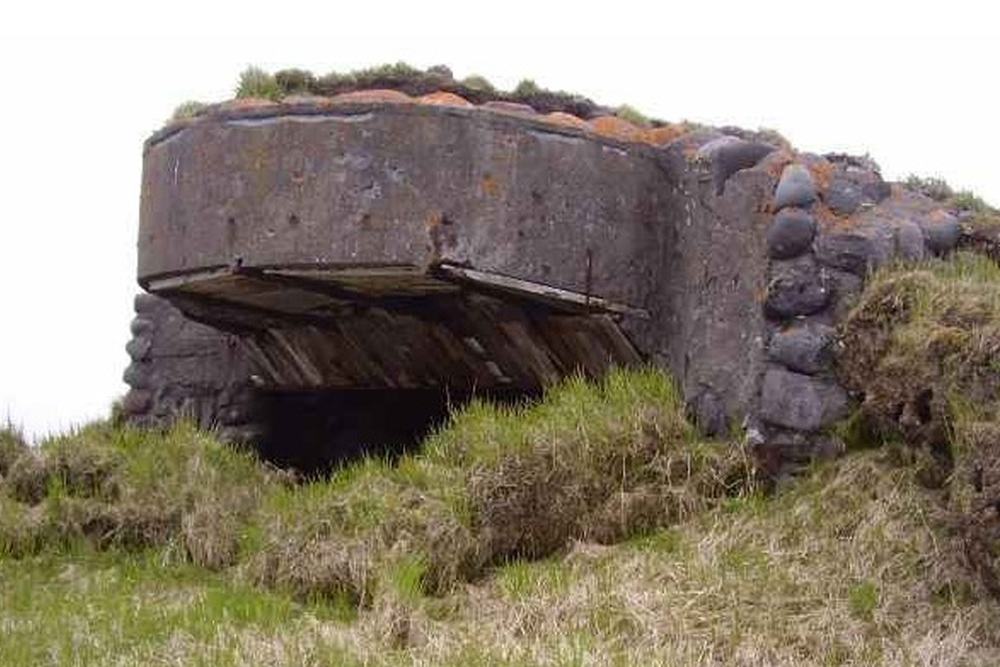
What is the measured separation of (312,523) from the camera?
5973 mm

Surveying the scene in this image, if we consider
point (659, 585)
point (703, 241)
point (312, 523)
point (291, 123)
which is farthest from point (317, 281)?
point (659, 585)

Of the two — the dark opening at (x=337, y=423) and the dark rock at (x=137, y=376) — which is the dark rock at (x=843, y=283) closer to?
the dark opening at (x=337, y=423)

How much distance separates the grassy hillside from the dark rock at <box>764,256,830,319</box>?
0.78ft

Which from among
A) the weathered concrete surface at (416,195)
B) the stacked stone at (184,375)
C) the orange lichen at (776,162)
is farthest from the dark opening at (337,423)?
the orange lichen at (776,162)

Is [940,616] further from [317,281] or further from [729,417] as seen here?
[317,281]

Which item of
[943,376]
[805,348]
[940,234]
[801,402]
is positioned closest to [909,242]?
[940,234]

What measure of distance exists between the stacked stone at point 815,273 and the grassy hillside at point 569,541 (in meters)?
0.14

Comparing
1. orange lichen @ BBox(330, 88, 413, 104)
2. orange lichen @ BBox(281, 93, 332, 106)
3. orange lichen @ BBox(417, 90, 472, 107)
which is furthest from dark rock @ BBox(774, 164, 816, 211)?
orange lichen @ BBox(281, 93, 332, 106)

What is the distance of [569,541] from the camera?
234 inches

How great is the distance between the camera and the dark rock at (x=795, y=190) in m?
6.30

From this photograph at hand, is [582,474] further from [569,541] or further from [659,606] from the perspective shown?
[659,606]

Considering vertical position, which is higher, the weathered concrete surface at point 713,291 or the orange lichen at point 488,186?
the orange lichen at point 488,186

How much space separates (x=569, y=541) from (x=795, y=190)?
178 centimetres

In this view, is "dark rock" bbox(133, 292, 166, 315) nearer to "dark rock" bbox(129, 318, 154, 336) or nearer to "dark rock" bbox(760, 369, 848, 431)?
"dark rock" bbox(129, 318, 154, 336)
